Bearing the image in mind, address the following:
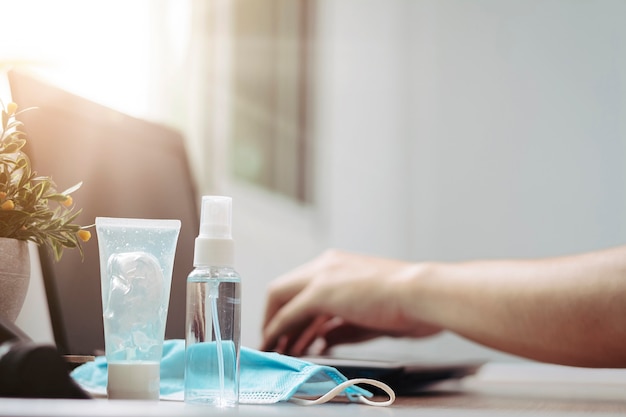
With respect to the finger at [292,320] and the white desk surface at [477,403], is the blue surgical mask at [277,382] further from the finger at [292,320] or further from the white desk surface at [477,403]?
the finger at [292,320]

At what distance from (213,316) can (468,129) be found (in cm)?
162

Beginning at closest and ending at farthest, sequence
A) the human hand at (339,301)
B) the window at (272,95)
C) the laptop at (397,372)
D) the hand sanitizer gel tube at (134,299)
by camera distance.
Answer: the hand sanitizer gel tube at (134,299) < the laptop at (397,372) < the human hand at (339,301) < the window at (272,95)

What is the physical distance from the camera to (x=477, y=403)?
1.34 feet

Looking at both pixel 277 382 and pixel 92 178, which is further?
pixel 92 178

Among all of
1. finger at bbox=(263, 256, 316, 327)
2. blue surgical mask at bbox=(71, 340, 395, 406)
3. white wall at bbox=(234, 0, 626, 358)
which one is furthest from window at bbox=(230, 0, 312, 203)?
blue surgical mask at bbox=(71, 340, 395, 406)

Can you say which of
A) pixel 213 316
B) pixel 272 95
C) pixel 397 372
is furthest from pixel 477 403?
pixel 272 95

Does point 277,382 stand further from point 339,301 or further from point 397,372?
point 339,301

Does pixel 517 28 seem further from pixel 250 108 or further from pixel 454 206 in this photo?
pixel 250 108

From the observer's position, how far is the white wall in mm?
1693

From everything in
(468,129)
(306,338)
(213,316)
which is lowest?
(306,338)

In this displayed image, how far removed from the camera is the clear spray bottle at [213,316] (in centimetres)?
32

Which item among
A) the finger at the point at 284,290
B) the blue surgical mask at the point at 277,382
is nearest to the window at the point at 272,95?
the finger at the point at 284,290

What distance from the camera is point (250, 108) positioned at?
164 centimetres

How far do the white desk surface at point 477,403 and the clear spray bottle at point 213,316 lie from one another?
15mm
